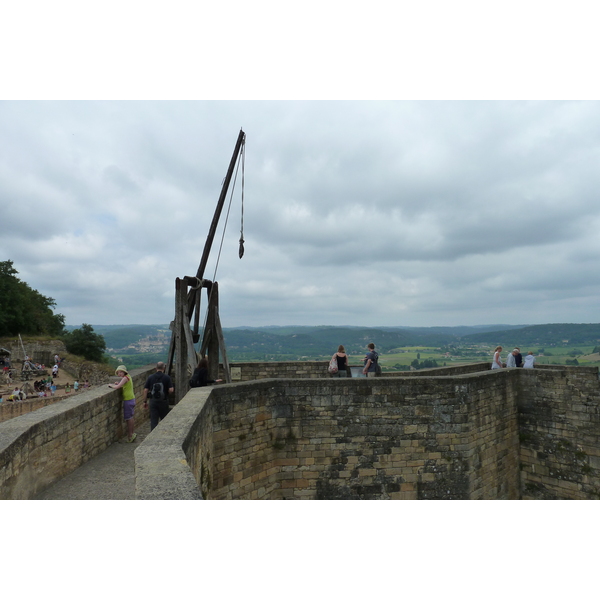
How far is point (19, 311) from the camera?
3966 centimetres

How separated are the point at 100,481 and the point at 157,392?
6.27ft

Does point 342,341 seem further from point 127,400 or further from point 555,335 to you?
point 127,400

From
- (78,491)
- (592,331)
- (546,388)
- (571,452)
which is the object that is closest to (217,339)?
(78,491)

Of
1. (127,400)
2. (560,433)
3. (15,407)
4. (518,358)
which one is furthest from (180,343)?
(15,407)

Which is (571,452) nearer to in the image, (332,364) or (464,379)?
(464,379)

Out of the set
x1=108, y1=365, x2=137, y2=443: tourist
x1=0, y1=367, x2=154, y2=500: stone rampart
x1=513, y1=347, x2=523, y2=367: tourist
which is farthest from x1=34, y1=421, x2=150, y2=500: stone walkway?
x1=513, y1=347, x2=523, y2=367: tourist

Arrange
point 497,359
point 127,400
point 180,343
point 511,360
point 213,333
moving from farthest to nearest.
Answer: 1. point 511,360
2. point 497,359
3. point 213,333
4. point 180,343
5. point 127,400

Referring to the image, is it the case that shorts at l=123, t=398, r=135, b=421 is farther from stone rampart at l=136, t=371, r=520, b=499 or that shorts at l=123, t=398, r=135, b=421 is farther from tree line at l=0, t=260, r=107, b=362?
tree line at l=0, t=260, r=107, b=362

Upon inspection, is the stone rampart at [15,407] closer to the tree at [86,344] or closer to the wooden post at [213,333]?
the wooden post at [213,333]

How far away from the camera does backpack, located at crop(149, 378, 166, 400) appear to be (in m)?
7.35

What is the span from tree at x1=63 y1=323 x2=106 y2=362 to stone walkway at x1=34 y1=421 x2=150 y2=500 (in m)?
39.6

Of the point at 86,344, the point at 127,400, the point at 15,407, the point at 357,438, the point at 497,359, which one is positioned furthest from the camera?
the point at 86,344

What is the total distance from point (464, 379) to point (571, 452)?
367cm

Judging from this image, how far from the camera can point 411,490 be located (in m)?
7.92
